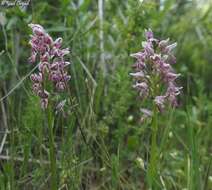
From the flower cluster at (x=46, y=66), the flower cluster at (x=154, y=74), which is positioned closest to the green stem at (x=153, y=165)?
the flower cluster at (x=154, y=74)

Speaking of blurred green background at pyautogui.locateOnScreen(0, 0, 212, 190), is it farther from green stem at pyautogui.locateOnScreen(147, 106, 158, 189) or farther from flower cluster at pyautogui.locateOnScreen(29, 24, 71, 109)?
flower cluster at pyautogui.locateOnScreen(29, 24, 71, 109)

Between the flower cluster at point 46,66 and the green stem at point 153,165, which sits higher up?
the flower cluster at point 46,66

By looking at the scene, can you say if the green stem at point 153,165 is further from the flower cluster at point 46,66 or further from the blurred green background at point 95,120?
the flower cluster at point 46,66

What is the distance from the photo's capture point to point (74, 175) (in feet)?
6.17

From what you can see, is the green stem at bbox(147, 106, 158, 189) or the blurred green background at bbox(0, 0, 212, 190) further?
the blurred green background at bbox(0, 0, 212, 190)

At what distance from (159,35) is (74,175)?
5.22ft

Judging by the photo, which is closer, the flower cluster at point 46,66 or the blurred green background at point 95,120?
the flower cluster at point 46,66

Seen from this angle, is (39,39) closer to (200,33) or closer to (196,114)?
(196,114)

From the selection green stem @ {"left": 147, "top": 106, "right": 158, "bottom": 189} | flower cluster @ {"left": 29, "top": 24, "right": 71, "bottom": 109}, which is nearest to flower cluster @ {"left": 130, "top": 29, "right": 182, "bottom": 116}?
green stem @ {"left": 147, "top": 106, "right": 158, "bottom": 189}

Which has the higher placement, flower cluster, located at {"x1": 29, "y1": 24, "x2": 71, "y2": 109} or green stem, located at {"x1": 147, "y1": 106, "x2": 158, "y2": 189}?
flower cluster, located at {"x1": 29, "y1": 24, "x2": 71, "y2": 109}

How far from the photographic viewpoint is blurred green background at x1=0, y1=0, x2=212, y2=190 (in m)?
1.90

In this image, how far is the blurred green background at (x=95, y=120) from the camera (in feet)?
6.23

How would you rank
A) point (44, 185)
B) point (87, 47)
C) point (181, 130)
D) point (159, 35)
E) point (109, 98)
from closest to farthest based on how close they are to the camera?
point (44, 185) → point (109, 98) → point (87, 47) → point (181, 130) → point (159, 35)

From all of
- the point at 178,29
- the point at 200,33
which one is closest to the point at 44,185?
the point at 178,29
